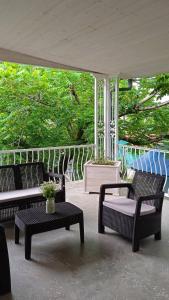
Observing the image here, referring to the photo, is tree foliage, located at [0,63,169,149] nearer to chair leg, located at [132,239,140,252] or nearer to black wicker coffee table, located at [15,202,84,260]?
black wicker coffee table, located at [15,202,84,260]

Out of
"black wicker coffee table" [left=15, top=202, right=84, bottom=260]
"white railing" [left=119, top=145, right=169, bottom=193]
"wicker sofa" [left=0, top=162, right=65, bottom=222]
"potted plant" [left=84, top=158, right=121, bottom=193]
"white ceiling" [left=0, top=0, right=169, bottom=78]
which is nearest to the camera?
"white ceiling" [left=0, top=0, right=169, bottom=78]

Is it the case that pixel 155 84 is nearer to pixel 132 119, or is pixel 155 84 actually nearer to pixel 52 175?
pixel 132 119

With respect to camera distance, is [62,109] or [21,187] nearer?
[21,187]

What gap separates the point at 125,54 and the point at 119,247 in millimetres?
2847

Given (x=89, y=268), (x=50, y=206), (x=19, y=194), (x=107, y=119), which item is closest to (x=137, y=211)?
(x=89, y=268)

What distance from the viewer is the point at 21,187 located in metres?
4.23

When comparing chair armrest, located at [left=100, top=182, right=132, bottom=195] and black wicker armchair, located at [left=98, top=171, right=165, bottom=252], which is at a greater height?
chair armrest, located at [left=100, top=182, right=132, bottom=195]

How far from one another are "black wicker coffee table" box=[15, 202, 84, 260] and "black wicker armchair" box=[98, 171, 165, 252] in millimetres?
424

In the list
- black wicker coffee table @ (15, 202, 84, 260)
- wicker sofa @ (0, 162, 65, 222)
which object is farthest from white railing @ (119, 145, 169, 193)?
black wicker coffee table @ (15, 202, 84, 260)

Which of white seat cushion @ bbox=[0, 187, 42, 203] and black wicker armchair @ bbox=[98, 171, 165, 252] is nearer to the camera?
black wicker armchair @ bbox=[98, 171, 165, 252]

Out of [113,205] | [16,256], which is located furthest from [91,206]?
[16,256]

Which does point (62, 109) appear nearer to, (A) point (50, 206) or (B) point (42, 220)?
(A) point (50, 206)

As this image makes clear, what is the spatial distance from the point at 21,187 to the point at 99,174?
5.20ft

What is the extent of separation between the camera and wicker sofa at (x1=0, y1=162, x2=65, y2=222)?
373cm
